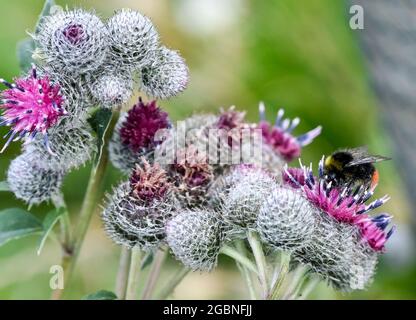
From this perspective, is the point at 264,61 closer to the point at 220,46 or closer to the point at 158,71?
the point at 220,46

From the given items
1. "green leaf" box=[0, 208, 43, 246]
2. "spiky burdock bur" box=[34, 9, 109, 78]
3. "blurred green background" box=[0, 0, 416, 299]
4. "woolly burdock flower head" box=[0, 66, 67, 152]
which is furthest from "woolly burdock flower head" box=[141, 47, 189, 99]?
"blurred green background" box=[0, 0, 416, 299]

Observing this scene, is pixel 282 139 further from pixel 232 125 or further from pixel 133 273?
pixel 133 273

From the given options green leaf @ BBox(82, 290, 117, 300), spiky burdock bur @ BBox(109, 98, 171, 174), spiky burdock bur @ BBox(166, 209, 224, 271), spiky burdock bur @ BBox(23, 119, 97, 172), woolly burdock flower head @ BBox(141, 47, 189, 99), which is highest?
woolly burdock flower head @ BBox(141, 47, 189, 99)

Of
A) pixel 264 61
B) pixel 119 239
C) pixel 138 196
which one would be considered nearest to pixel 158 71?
pixel 138 196

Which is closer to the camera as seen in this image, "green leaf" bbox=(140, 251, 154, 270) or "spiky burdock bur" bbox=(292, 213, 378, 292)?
"spiky burdock bur" bbox=(292, 213, 378, 292)

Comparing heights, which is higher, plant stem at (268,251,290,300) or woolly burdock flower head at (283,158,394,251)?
woolly burdock flower head at (283,158,394,251)

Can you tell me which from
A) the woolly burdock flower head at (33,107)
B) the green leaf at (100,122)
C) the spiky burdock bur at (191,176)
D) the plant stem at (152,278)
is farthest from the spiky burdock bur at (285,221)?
the woolly burdock flower head at (33,107)

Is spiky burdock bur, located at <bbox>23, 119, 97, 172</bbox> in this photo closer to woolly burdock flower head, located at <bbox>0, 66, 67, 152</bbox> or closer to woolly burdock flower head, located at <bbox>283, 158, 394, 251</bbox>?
woolly burdock flower head, located at <bbox>0, 66, 67, 152</bbox>
